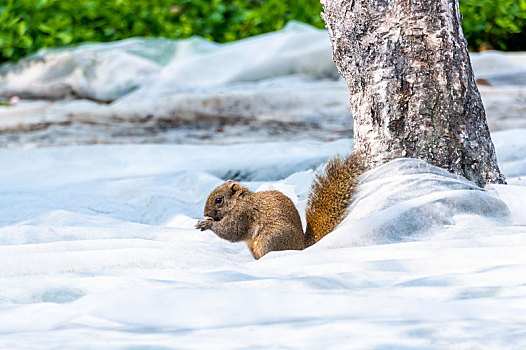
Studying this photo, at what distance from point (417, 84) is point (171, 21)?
23.4 ft

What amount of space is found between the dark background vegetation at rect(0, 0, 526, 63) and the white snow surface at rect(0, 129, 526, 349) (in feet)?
18.0

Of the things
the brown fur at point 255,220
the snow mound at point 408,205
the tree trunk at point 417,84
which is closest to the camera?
the snow mound at point 408,205

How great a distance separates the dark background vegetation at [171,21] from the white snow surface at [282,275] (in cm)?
549

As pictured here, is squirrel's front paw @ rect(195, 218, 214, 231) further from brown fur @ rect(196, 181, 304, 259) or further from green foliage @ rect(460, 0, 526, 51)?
green foliage @ rect(460, 0, 526, 51)

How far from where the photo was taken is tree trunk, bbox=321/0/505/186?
9.92 feet

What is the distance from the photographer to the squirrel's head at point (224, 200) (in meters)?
3.09

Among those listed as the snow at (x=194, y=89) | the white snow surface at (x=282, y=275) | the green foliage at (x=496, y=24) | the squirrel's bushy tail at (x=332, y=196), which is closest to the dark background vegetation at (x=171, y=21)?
the green foliage at (x=496, y=24)

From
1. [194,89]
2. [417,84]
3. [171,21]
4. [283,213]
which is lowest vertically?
[194,89]

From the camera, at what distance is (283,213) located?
2.93 meters

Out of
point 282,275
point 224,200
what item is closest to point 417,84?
point 224,200

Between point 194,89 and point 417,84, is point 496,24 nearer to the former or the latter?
point 194,89

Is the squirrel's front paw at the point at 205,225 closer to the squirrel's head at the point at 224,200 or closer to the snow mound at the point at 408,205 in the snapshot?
the squirrel's head at the point at 224,200

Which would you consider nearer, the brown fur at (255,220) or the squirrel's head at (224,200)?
the brown fur at (255,220)

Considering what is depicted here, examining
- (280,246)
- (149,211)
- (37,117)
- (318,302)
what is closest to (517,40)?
(37,117)
